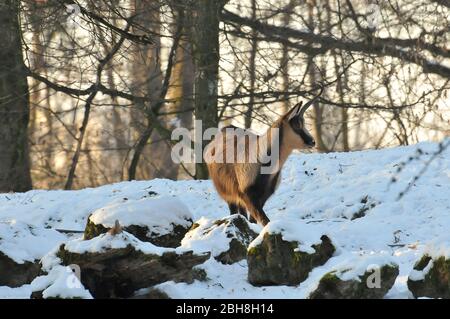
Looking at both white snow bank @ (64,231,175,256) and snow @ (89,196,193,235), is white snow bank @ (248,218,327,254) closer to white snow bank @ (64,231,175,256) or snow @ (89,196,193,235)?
white snow bank @ (64,231,175,256)

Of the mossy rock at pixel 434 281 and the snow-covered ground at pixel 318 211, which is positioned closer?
the mossy rock at pixel 434 281

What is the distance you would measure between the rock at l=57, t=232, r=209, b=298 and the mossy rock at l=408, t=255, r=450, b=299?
7.40ft

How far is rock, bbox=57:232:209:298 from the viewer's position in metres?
7.93

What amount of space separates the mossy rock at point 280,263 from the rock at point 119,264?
101 cm

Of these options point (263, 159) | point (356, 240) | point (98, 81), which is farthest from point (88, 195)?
point (356, 240)

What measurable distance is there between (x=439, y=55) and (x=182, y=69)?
34.4 ft

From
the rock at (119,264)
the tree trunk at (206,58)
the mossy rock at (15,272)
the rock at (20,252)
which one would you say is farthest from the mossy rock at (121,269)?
the tree trunk at (206,58)

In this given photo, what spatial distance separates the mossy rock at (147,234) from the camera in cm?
947

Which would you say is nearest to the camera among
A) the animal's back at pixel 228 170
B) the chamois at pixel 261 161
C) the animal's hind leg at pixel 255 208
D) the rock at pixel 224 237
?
the rock at pixel 224 237

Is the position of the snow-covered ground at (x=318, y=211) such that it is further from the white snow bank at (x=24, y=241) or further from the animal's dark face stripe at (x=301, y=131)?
the animal's dark face stripe at (x=301, y=131)

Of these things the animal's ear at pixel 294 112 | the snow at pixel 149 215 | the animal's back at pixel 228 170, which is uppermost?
the animal's ear at pixel 294 112

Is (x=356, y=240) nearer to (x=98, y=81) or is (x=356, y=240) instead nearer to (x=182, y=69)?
(x=98, y=81)

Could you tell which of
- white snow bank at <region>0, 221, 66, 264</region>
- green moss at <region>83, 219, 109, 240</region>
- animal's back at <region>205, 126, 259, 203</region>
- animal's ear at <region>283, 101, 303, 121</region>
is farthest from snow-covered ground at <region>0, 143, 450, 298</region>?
animal's ear at <region>283, 101, 303, 121</region>

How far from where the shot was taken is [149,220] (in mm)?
9656
